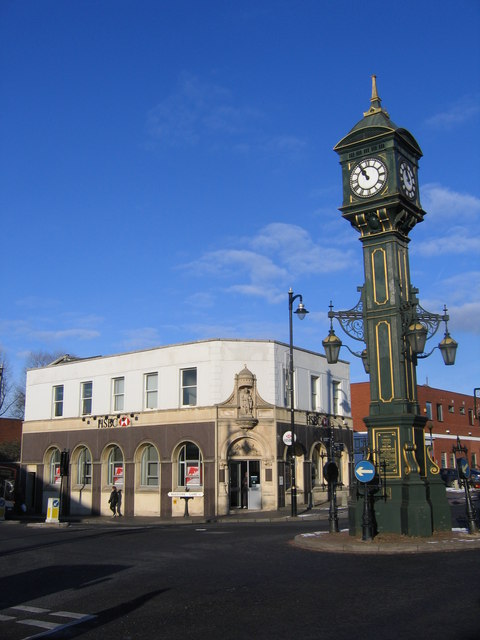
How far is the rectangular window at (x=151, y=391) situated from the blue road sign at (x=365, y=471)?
70.6 ft

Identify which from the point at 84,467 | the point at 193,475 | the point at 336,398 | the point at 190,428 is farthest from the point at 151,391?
the point at 336,398

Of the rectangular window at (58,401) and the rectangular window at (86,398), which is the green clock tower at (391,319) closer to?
the rectangular window at (86,398)

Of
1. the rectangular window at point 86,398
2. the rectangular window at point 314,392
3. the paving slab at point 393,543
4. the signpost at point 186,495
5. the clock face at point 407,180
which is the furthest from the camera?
the rectangular window at point 86,398

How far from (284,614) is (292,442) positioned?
20.5 metres

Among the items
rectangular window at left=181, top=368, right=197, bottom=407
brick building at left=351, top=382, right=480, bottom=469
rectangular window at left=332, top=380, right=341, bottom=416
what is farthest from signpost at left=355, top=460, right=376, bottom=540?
brick building at left=351, top=382, right=480, bottom=469

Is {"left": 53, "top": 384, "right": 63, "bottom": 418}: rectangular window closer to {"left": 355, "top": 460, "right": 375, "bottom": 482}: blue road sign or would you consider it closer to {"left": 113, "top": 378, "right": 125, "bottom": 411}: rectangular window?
{"left": 113, "top": 378, "right": 125, "bottom": 411}: rectangular window

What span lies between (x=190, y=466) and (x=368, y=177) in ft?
66.1

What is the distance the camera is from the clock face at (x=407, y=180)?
18061 millimetres

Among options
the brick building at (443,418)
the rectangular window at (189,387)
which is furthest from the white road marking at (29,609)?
the brick building at (443,418)

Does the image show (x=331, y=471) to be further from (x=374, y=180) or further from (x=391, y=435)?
(x=374, y=180)

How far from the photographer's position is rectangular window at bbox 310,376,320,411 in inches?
1452

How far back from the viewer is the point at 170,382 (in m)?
35.2

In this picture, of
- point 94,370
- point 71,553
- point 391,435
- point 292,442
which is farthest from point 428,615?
point 94,370

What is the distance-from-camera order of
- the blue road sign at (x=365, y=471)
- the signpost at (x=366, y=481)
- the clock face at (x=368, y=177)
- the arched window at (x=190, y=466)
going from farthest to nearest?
1. the arched window at (x=190, y=466)
2. the clock face at (x=368, y=177)
3. the blue road sign at (x=365, y=471)
4. the signpost at (x=366, y=481)
